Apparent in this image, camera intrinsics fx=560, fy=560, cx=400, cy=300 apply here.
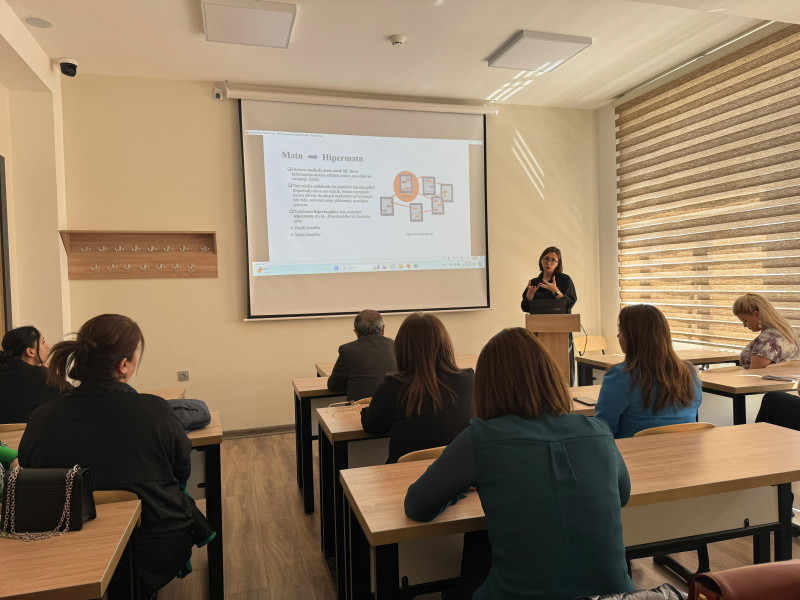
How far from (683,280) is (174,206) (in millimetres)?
4587

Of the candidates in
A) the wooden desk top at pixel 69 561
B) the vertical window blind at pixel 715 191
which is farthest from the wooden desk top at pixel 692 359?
the wooden desk top at pixel 69 561

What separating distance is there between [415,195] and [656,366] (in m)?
3.72

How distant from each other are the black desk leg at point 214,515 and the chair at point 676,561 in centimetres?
165

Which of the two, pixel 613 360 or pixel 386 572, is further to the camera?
pixel 613 360

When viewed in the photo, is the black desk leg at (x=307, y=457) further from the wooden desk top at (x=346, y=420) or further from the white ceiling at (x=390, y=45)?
the white ceiling at (x=390, y=45)

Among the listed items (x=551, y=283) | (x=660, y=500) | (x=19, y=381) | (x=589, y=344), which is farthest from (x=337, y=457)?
(x=589, y=344)

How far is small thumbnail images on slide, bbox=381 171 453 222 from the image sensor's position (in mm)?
5453

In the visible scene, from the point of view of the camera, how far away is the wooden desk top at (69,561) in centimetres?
113

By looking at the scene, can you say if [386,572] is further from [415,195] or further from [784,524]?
[415,195]

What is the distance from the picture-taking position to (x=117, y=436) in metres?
A: 1.61

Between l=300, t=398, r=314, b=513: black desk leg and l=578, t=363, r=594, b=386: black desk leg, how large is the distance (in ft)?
7.05

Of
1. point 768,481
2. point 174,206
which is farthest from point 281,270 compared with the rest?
point 768,481

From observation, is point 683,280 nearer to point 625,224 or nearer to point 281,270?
point 625,224

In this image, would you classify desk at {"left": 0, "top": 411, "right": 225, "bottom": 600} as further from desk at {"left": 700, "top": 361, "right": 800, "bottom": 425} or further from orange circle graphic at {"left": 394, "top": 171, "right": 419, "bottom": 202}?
orange circle graphic at {"left": 394, "top": 171, "right": 419, "bottom": 202}
